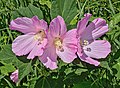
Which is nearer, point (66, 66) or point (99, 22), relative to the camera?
point (99, 22)

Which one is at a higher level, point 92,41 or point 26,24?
point 26,24

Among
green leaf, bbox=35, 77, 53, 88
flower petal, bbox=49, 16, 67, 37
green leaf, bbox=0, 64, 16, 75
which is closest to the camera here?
flower petal, bbox=49, 16, 67, 37

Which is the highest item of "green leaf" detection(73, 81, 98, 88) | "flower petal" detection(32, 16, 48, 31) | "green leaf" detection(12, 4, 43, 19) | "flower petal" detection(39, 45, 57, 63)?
"green leaf" detection(12, 4, 43, 19)

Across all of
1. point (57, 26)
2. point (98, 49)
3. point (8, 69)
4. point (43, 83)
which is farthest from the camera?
point (8, 69)

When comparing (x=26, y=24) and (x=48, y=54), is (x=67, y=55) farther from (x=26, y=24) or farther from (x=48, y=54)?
(x=26, y=24)

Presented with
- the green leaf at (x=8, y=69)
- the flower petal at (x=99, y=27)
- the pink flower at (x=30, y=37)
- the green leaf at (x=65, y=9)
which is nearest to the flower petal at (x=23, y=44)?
the pink flower at (x=30, y=37)

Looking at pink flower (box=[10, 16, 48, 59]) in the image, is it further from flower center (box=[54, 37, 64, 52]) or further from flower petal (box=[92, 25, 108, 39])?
flower petal (box=[92, 25, 108, 39])

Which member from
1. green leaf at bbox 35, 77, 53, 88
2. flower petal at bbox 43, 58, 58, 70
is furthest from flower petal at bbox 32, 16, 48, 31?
green leaf at bbox 35, 77, 53, 88

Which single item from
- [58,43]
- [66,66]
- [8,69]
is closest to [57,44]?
[58,43]
